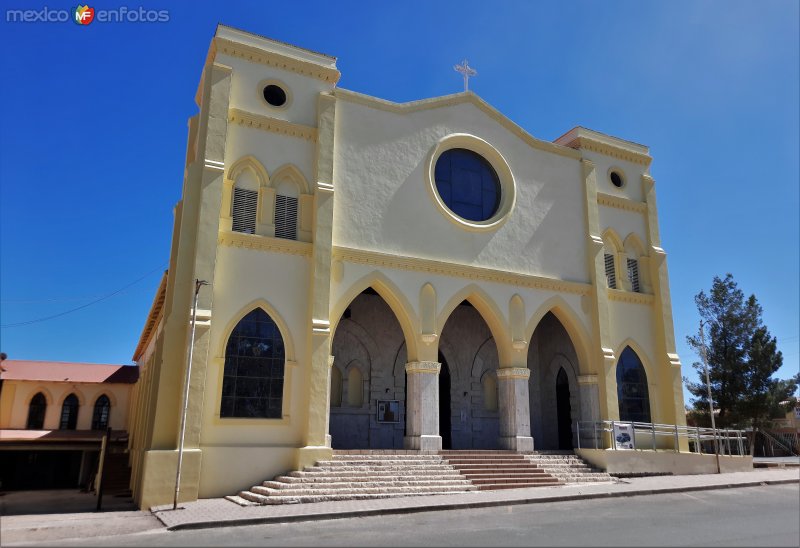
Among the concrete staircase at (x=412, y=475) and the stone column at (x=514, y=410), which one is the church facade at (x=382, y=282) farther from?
the concrete staircase at (x=412, y=475)

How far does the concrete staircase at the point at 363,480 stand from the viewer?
545 inches

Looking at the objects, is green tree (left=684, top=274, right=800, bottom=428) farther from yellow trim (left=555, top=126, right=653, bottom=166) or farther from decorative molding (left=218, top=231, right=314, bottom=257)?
decorative molding (left=218, top=231, right=314, bottom=257)

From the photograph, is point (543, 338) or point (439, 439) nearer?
point (439, 439)

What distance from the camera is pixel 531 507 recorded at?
12992 millimetres

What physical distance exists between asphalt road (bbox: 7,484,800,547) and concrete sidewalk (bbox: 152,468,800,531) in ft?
1.01

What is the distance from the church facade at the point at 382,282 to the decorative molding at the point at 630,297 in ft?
0.33

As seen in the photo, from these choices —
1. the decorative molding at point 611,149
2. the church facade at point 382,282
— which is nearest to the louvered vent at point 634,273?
the church facade at point 382,282

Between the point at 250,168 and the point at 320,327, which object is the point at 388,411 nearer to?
the point at 320,327

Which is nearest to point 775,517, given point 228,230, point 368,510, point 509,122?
point 368,510

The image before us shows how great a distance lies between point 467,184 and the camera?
20.8 meters

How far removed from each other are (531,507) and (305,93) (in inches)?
491

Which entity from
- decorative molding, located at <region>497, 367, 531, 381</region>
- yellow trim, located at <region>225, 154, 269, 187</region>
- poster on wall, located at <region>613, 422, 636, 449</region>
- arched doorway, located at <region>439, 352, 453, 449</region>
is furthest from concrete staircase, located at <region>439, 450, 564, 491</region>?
yellow trim, located at <region>225, 154, 269, 187</region>

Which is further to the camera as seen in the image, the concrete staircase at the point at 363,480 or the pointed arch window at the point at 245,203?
the pointed arch window at the point at 245,203

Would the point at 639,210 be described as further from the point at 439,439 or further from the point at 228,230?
the point at 228,230
